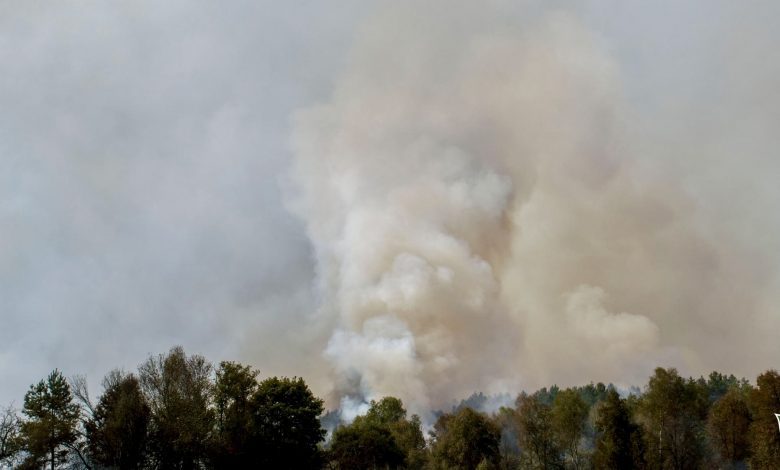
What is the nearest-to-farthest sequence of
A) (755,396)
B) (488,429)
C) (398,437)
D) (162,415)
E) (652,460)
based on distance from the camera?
(162,415)
(755,396)
(652,460)
(488,429)
(398,437)

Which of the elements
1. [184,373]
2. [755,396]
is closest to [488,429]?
[755,396]

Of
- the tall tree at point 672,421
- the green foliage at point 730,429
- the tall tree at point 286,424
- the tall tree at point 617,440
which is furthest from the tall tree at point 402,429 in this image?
the green foliage at point 730,429

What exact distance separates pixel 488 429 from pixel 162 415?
46.5 m

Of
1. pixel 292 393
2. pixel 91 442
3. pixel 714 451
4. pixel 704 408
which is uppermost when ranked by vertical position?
pixel 292 393

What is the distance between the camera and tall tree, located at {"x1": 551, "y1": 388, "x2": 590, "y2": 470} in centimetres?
8956

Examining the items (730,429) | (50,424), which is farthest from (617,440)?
(50,424)

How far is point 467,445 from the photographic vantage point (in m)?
86.8

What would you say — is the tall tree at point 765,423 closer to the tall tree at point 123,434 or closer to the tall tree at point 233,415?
the tall tree at point 233,415

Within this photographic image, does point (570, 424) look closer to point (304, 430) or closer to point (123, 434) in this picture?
point (304, 430)

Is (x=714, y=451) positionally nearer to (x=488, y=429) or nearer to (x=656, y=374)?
(x=656, y=374)

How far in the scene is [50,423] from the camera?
6925 cm

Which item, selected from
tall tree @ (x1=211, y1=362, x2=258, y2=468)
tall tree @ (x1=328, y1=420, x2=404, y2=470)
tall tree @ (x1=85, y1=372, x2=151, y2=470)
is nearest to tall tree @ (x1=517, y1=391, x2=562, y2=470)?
tall tree @ (x1=328, y1=420, x2=404, y2=470)

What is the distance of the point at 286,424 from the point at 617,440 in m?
44.2

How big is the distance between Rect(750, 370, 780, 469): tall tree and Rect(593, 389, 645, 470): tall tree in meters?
13.4
